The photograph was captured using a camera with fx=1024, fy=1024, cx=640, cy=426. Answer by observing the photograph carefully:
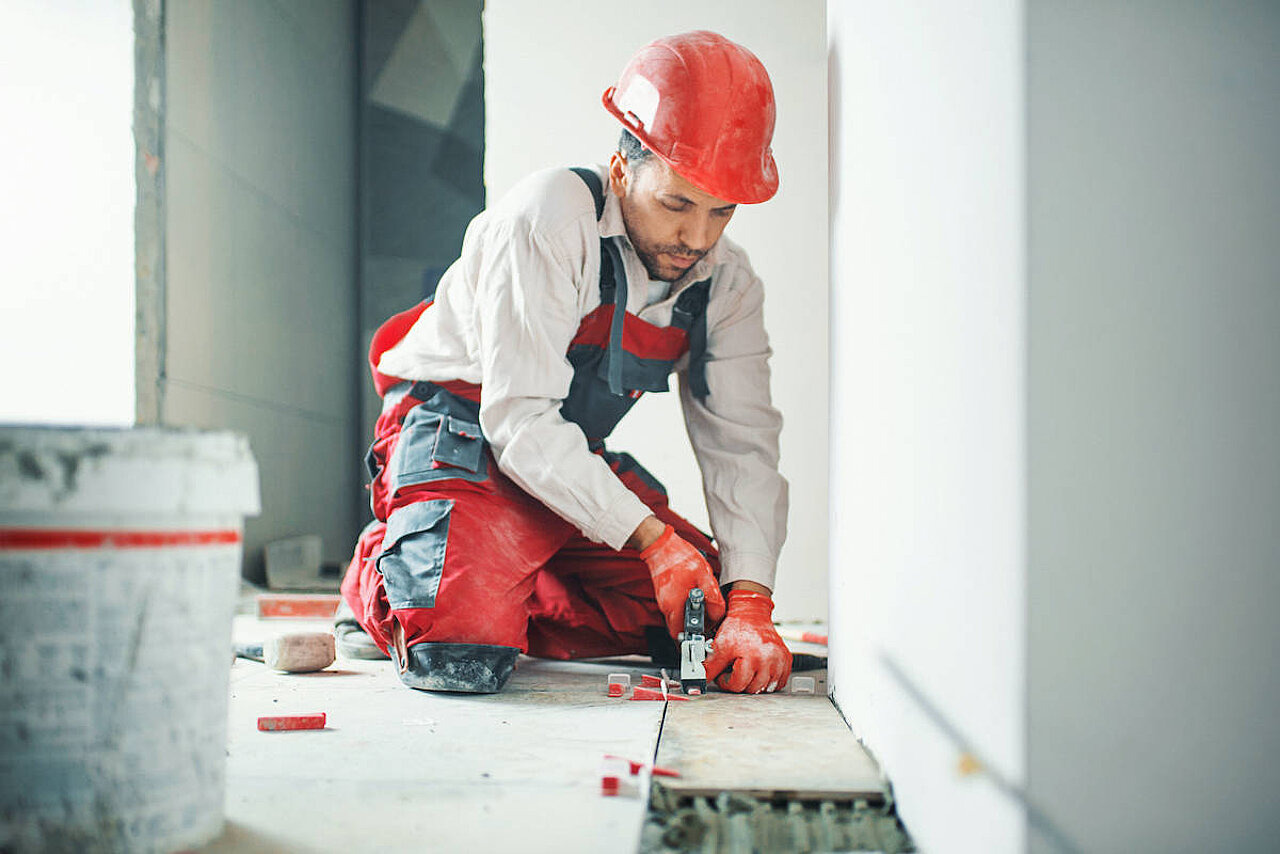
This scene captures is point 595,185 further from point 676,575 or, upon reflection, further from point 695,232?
point 676,575

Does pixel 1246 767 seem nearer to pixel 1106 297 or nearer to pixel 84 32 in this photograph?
pixel 1106 297

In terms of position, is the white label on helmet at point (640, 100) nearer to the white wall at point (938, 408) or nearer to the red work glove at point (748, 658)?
the white wall at point (938, 408)

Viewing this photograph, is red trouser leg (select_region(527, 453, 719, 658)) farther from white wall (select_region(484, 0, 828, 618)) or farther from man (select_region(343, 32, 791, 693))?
white wall (select_region(484, 0, 828, 618))

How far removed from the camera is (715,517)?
2.02m

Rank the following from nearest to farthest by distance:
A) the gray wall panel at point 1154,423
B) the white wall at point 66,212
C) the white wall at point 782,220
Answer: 1. the gray wall panel at point 1154,423
2. the white wall at point 66,212
3. the white wall at point 782,220

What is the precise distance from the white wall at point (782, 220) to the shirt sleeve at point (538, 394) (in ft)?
3.44

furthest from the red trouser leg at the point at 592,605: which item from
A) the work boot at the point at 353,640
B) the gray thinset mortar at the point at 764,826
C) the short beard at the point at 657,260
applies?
the gray thinset mortar at the point at 764,826

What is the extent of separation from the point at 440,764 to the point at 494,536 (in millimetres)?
671

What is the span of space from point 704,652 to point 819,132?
1.65 m

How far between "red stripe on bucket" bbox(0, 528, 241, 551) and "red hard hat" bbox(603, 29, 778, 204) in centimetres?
109

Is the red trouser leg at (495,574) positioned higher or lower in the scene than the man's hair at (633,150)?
lower

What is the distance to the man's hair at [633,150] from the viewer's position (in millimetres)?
1802

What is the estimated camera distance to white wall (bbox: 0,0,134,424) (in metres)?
2.58

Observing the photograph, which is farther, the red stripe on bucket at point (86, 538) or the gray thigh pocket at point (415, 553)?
the gray thigh pocket at point (415, 553)
